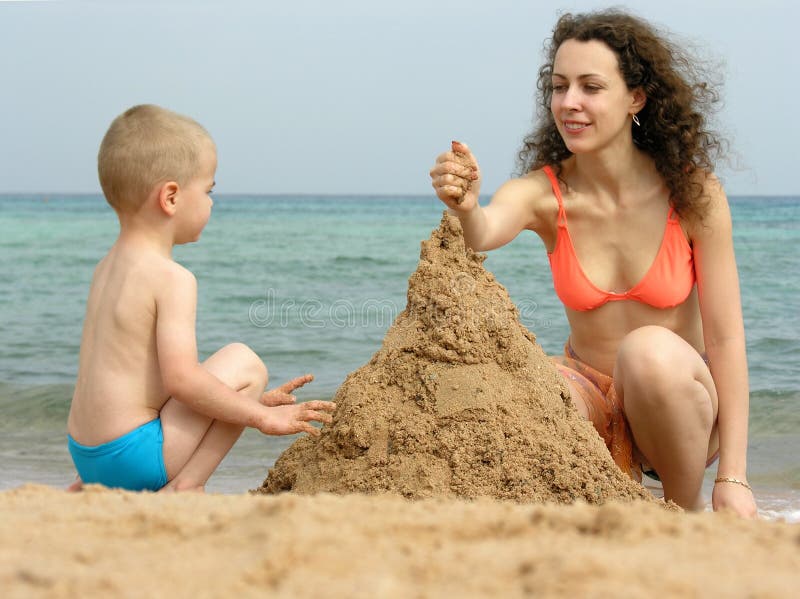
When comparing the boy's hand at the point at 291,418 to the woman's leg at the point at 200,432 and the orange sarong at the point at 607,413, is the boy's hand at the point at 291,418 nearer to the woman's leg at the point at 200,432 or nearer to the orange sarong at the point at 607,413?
the woman's leg at the point at 200,432

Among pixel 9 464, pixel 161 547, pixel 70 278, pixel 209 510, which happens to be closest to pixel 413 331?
pixel 209 510

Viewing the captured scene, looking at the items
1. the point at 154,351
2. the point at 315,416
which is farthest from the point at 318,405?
the point at 154,351

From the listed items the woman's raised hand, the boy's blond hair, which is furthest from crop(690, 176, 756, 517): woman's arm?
the boy's blond hair

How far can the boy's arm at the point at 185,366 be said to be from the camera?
2.42 metres

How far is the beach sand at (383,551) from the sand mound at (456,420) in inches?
27.6

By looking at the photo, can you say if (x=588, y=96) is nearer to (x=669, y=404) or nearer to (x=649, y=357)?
(x=649, y=357)

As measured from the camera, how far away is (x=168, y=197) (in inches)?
100

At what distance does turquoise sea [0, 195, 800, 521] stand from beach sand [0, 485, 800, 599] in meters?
2.59

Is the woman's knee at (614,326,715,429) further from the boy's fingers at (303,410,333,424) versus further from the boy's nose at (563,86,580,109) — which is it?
the boy's fingers at (303,410,333,424)

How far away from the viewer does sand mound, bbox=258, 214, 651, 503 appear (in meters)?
2.39

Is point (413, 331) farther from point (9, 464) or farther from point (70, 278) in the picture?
point (70, 278)

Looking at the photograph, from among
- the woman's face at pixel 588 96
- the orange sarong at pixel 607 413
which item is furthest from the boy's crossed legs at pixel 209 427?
the woman's face at pixel 588 96

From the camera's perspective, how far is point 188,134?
2570 mm

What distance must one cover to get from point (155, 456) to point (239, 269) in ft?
33.6
